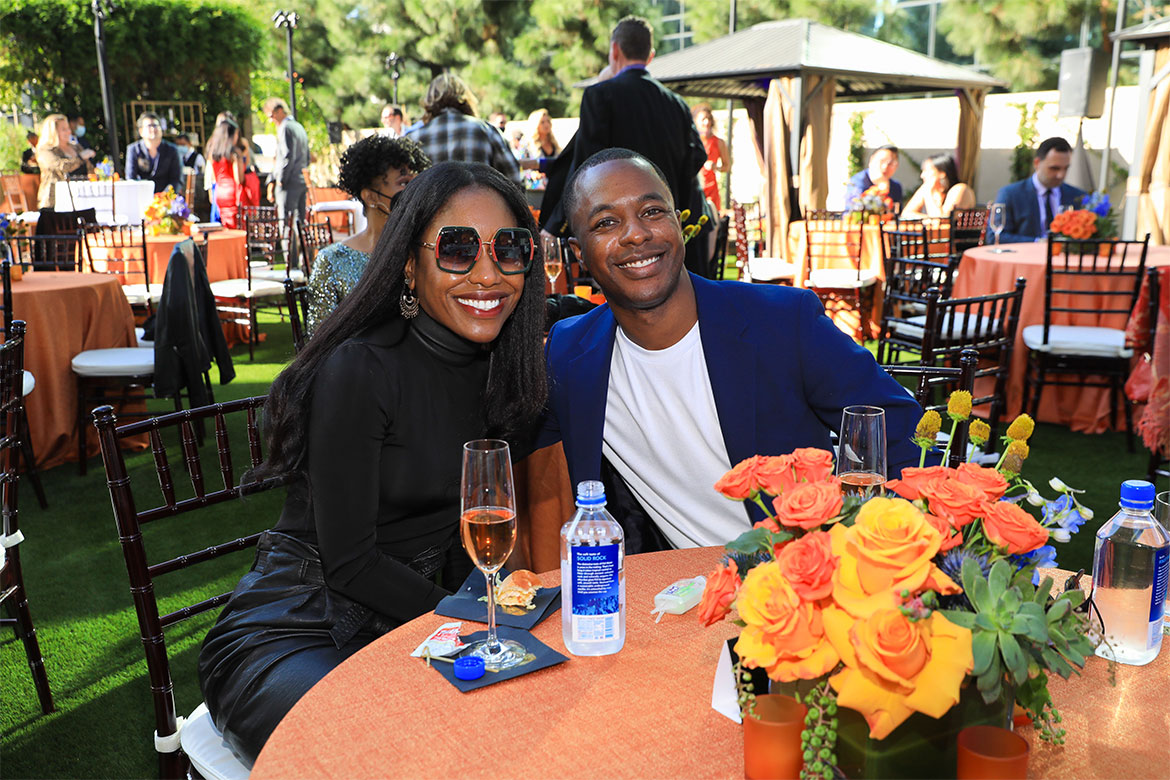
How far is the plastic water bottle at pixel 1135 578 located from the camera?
1264 mm

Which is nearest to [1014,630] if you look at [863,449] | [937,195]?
[863,449]

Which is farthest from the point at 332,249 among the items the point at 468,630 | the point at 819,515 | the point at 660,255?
the point at 819,515

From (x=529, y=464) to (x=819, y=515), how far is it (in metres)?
1.24

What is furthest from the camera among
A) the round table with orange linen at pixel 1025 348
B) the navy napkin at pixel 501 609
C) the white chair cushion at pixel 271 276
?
the white chair cushion at pixel 271 276

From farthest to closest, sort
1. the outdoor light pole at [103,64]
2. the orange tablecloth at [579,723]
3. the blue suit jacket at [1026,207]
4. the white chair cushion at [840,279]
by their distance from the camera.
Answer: the outdoor light pole at [103,64] → the white chair cushion at [840,279] → the blue suit jacket at [1026,207] → the orange tablecloth at [579,723]

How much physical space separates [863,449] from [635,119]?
12.6 feet

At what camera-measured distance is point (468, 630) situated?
1.40 metres

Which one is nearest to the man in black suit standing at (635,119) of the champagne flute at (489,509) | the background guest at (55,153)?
the champagne flute at (489,509)

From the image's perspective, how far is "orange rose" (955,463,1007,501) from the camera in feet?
3.31

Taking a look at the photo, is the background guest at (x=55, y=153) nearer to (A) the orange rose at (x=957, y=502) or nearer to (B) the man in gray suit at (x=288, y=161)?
(B) the man in gray suit at (x=288, y=161)

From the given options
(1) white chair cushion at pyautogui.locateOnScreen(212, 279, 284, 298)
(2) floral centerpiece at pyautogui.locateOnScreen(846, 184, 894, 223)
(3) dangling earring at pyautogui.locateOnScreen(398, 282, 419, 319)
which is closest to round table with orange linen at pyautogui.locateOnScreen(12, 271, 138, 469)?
(1) white chair cushion at pyautogui.locateOnScreen(212, 279, 284, 298)

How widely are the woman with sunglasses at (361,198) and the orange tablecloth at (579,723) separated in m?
2.72

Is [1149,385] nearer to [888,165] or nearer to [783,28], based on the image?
[888,165]

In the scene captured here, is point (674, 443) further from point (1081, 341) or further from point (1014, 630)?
point (1081, 341)
